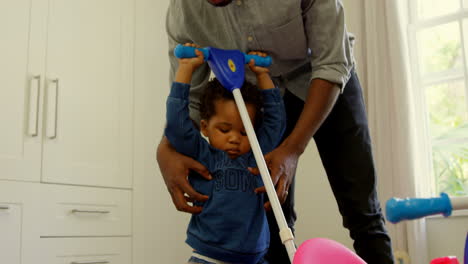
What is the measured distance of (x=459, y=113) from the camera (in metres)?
2.87

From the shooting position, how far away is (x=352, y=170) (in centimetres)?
158

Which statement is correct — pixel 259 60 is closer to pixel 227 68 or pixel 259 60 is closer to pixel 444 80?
pixel 227 68

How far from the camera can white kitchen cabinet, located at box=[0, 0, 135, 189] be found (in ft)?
7.90

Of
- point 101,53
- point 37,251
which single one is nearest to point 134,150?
point 101,53

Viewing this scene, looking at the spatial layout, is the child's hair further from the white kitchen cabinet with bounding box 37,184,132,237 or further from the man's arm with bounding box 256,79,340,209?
the white kitchen cabinet with bounding box 37,184,132,237

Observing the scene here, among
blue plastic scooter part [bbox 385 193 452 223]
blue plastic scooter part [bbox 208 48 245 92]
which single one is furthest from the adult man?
blue plastic scooter part [bbox 385 193 452 223]

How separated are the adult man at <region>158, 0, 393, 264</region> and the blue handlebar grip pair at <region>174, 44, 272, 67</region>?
10cm

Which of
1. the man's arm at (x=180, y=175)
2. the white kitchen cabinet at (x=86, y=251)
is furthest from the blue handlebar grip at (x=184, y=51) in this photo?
the white kitchen cabinet at (x=86, y=251)

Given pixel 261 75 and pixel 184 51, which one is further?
pixel 261 75

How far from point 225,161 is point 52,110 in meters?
1.41

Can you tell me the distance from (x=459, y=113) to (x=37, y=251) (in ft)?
7.03

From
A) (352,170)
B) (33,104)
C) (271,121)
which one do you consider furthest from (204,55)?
(33,104)

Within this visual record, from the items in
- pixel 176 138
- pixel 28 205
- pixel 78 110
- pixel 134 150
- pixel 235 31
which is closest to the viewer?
pixel 176 138

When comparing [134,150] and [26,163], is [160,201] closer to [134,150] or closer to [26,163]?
[134,150]
